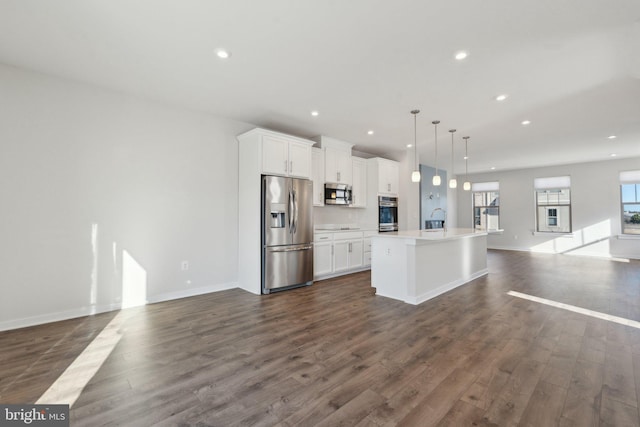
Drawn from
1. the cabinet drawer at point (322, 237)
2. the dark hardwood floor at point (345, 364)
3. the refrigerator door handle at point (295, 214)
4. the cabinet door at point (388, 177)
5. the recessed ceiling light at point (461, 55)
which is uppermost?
the recessed ceiling light at point (461, 55)

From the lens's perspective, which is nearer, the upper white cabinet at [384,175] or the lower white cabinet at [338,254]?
the lower white cabinet at [338,254]

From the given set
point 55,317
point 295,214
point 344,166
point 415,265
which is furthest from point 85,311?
point 344,166

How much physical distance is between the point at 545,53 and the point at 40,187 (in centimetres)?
552

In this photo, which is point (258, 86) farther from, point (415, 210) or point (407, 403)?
point (415, 210)

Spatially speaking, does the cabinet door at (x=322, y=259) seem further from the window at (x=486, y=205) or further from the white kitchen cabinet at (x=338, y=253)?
the window at (x=486, y=205)

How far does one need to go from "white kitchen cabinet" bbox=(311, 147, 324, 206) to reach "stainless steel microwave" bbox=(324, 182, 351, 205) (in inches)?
5.9

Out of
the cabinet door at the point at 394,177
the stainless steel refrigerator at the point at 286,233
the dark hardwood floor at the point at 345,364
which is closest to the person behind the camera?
the dark hardwood floor at the point at 345,364

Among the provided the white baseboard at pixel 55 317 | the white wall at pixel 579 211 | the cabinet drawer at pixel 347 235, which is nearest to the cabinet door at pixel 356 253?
the cabinet drawer at pixel 347 235

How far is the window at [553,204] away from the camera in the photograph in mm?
8719

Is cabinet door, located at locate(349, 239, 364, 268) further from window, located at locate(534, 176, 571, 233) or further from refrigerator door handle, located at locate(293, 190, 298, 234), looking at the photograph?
window, located at locate(534, 176, 571, 233)

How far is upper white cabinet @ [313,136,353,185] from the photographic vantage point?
552 cm

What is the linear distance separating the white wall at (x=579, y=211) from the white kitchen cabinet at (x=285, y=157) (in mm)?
8441

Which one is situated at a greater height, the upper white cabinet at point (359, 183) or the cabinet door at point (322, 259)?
the upper white cabinet at point (359, 183)

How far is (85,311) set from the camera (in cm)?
335
